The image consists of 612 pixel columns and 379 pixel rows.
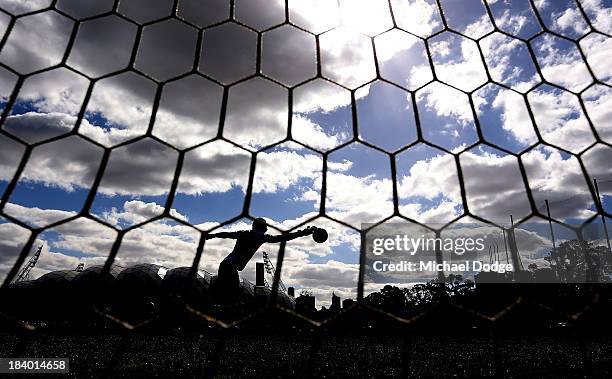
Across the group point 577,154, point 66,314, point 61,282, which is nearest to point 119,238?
point 577,154

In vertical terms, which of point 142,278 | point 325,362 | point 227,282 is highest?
point 142,278

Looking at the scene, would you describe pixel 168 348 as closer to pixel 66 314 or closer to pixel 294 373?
pixel 294 373

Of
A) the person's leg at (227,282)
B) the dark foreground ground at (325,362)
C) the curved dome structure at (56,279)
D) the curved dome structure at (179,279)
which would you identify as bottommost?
the dark foreground ground at (325,362)

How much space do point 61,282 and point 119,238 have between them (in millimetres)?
8471

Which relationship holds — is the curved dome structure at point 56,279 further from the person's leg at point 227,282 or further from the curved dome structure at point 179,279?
the person's leg at point 227,282

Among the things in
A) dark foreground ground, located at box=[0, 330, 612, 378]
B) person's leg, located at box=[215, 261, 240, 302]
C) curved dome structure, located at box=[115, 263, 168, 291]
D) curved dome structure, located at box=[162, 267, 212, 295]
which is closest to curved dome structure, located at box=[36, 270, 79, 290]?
curved dome structure, located at box=[115, 263, 168, 291]

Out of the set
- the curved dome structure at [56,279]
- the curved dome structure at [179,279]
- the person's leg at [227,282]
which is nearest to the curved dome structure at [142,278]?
the curved dome structure at [179,279]

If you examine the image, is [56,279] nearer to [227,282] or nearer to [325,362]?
[227,282]

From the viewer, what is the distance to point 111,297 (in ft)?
19.1

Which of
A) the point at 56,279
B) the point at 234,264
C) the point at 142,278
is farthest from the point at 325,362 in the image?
the point at 56,279

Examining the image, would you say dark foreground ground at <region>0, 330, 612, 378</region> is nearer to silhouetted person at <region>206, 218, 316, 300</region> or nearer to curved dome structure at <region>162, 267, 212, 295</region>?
silhouetted person at <region>206, 218, 316, 300</region>

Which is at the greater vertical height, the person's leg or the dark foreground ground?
the person's leg

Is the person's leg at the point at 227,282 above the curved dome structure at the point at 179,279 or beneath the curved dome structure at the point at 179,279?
beneath

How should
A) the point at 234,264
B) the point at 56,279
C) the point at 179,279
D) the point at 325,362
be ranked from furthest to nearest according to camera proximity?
the point at 56,279, the point at 179,279, the point at 234,264, the point at 325,362
